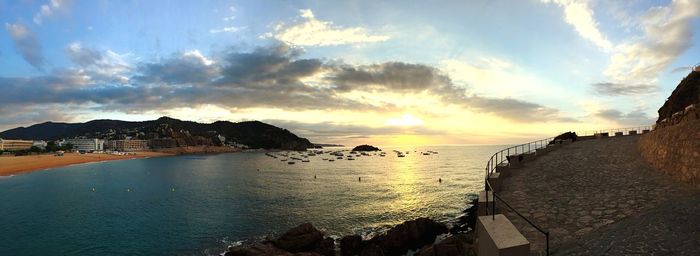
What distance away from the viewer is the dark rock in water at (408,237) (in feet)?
71.4

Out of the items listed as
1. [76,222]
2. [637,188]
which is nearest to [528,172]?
[637,188]

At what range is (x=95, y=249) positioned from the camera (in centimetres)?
2295

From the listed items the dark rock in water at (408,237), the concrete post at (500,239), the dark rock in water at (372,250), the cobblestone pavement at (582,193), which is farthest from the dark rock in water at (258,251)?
the concrete post at (500,239)

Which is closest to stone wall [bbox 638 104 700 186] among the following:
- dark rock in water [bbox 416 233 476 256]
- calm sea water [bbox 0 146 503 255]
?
dark rock in water [bbox 416 233 476 256]

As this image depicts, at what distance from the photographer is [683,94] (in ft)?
156

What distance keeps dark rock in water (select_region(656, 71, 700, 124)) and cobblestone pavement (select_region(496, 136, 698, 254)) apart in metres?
37.2

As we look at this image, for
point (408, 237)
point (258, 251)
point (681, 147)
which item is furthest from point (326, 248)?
point (681, 147)

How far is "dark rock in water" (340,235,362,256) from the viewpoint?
2120 cm

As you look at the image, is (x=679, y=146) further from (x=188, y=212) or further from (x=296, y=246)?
(x=188, y=212)

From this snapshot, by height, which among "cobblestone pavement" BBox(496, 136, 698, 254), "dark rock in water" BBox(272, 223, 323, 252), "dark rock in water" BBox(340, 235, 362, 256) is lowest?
"dark rock in water" BBox(340, 235, 362, 256)

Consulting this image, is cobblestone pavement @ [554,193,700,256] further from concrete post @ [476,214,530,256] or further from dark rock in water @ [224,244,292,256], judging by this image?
dark rock in water @ [224,244,292,256]

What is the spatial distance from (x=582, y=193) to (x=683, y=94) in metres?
50.3

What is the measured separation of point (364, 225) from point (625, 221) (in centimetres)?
2134

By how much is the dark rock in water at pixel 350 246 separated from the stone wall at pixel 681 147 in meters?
15.8
